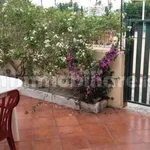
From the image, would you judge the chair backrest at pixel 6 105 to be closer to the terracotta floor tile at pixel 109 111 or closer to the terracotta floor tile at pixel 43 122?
the terracotta floor tile at pixel 43 122

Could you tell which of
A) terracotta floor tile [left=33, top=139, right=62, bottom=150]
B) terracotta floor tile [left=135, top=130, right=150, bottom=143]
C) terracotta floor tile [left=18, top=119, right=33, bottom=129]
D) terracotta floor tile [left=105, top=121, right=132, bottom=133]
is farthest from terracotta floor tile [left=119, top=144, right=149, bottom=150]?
terracotta floor tile [left=18, top=119, right=33, bottom=129]

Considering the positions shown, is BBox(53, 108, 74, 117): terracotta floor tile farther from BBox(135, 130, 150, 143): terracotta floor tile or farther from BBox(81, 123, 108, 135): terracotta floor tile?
BBox(135, 130, 150, 143): terracotta floor tile

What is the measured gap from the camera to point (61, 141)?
110 inches

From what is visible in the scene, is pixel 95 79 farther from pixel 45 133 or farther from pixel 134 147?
pixel 134 147

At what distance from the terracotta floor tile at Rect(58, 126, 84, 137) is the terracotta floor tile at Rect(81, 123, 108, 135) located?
2.7 inches

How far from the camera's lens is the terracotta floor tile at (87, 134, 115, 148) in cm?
272

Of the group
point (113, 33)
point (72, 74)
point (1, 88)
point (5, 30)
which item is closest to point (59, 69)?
point (72, 74)

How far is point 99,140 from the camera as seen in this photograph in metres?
2.80

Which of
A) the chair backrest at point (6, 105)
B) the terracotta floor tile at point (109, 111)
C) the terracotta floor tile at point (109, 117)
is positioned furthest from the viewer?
the terracotta floor tile at point (109, 111)

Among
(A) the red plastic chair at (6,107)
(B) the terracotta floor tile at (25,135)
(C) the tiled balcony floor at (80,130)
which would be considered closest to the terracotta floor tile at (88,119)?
(C) the tiled balcony floor at (80,130)

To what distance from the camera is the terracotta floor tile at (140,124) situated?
10.2 feet

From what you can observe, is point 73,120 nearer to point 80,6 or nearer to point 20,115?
point 20,115

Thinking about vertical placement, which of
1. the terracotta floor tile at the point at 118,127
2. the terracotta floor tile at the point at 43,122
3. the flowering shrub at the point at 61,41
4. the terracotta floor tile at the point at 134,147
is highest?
the flowering shrub at the point at 61,41

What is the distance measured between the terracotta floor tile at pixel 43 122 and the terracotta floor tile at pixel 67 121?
2.6 inches
